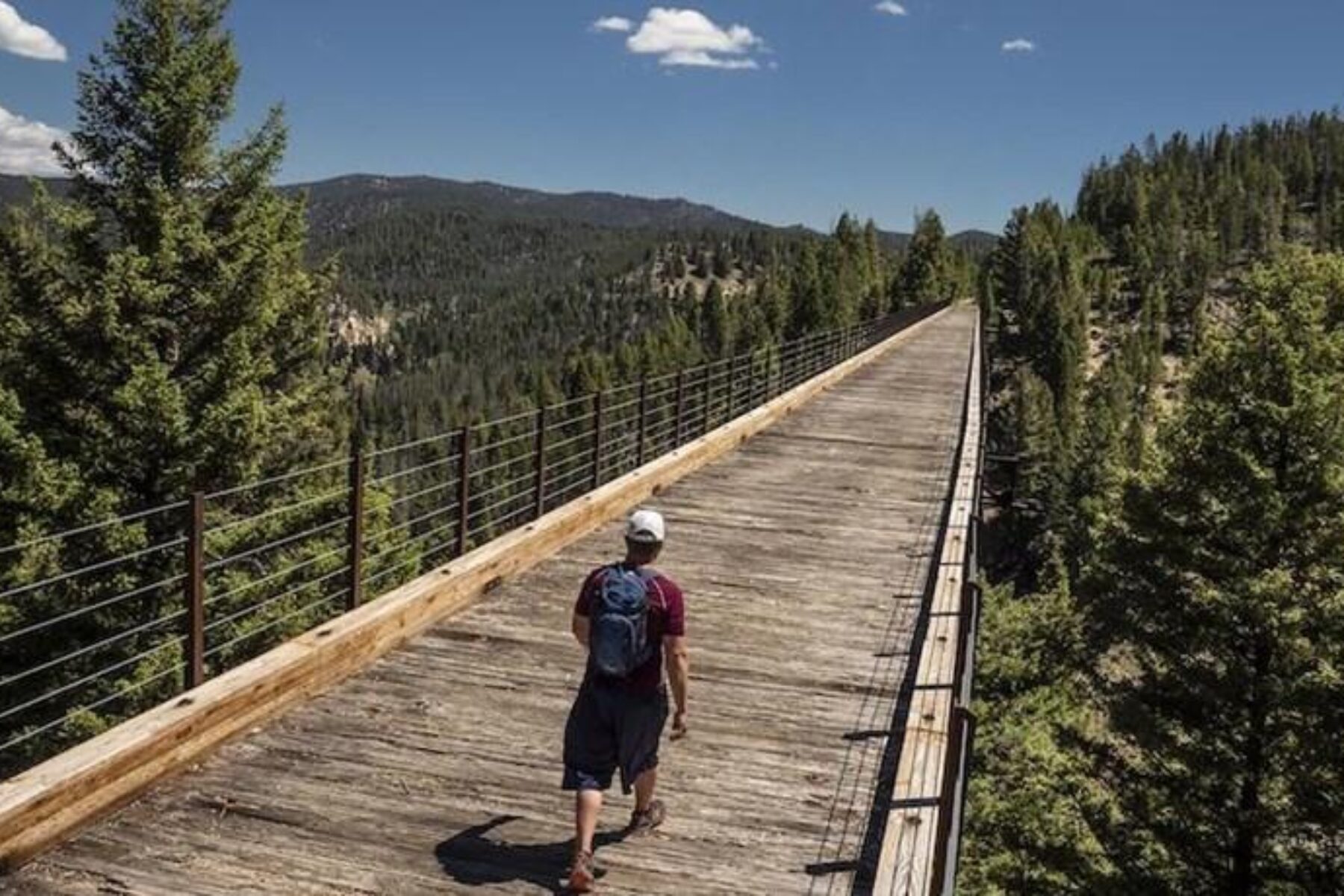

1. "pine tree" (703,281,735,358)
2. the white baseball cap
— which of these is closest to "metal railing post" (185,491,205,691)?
the white baseball cap

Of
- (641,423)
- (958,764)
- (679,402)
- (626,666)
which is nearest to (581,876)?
(626,666)

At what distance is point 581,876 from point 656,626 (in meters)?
1.10

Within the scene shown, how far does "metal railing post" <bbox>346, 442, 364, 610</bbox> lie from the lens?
7735mm

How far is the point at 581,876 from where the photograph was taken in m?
4.84

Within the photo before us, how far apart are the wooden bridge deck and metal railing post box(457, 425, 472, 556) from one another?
0.57 metres

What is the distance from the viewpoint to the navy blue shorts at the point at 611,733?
17.1ft

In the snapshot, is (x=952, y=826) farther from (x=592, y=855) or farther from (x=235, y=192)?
(x=235, y=192)

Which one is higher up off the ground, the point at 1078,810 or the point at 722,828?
the point at 722,828

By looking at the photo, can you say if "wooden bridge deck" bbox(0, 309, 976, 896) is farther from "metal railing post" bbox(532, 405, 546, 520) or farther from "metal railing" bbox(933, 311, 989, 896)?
"metal railing" bbox(933, 311, 989, 896)

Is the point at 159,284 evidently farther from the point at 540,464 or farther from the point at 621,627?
the point at 621,627

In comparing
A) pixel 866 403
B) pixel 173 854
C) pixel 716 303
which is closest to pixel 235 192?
pixel 866 403

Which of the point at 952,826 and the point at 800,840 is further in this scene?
the point at 800,840

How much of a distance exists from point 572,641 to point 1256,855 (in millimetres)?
12445

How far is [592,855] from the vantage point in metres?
5.24
